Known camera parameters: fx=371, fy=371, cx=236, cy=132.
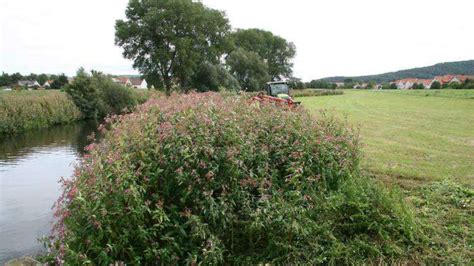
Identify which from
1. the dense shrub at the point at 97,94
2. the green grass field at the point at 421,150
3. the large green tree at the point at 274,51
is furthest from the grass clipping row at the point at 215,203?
the large green tree at the point at 274,51

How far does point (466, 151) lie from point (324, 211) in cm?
675

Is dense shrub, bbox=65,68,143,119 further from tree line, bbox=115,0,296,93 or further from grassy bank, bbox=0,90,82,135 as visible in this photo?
tree line, bbox=115,0,296,93

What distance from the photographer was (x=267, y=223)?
4.38m

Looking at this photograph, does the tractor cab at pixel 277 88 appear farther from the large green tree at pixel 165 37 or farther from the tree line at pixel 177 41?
the large green tree at pixel 165 37

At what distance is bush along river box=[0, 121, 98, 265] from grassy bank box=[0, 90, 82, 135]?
4.98 feet

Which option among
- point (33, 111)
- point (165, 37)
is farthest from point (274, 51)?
point (33, 111)

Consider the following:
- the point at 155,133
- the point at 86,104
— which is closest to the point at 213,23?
the point at 86,104

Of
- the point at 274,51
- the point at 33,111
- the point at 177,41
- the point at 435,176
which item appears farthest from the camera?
the point at 274,51

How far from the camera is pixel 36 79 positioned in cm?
7312

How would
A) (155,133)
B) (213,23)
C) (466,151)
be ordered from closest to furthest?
(155,133) < (466,151) < (213,23)

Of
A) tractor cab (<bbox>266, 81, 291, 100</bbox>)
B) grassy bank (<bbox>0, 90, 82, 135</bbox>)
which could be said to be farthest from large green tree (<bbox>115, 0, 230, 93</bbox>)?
tractor cab (<bbox>266, 81, 291, 100</bbox>)

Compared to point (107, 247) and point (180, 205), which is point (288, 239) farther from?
point (107, 247)

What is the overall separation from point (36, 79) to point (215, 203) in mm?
80055

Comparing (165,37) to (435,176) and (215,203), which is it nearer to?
(435,176)
